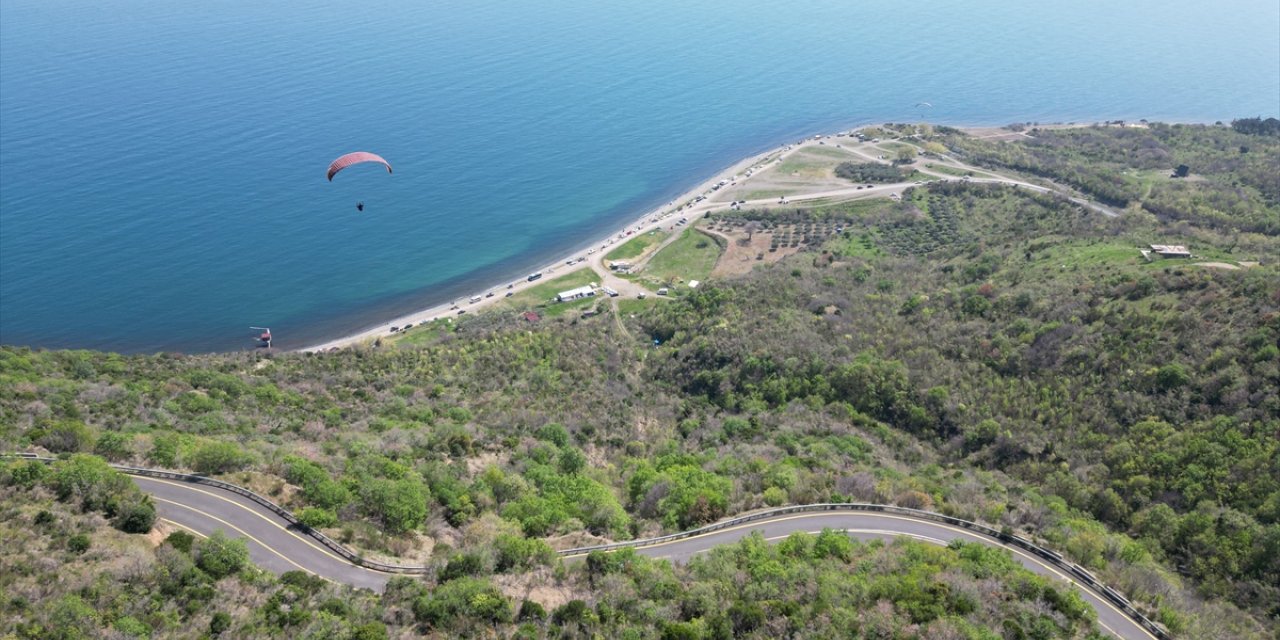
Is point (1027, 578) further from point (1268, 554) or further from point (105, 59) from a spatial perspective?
point (105, 59)

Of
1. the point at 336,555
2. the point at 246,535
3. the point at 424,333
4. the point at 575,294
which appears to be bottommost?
the point at 336,555

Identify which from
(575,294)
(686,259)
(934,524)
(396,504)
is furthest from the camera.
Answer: (686,259)

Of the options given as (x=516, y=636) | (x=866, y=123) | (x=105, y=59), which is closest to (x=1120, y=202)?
(x=866, y=123)

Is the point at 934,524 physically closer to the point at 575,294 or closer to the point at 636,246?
the point at 575,294

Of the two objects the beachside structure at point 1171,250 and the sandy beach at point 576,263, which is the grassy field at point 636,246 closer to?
the sandy beach at point 576,263

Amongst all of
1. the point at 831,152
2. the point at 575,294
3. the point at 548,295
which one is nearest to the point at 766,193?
the point at 831,152

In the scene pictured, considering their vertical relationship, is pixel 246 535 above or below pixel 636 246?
below

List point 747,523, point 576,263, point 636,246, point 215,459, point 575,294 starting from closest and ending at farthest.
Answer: point 215,459 < point 747,523 < point 575,294 < point 576,263 < point 636,246
